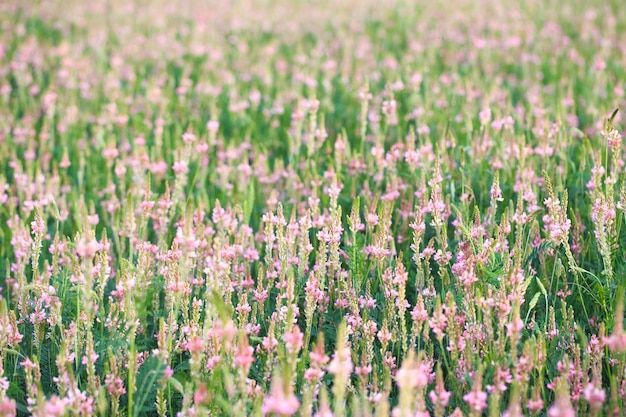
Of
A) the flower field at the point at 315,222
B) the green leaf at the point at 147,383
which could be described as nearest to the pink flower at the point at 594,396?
the flower field at the point at 315,222

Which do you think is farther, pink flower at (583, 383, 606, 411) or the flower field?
the flower field

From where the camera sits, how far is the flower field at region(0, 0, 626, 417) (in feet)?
8.43

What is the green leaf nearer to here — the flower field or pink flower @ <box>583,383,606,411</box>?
the flower field

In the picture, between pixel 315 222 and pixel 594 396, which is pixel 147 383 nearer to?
pixel 315 222

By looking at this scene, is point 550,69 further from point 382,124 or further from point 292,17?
point 292,17

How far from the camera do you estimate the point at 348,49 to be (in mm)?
8062

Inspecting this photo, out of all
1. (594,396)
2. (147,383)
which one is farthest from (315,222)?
(594,396)

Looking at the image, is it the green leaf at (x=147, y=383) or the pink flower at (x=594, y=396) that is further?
the green leaf at (x=147, y=383)

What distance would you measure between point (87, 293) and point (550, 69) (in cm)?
600

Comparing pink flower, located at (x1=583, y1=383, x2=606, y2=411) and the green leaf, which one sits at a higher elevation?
pink flower, located at (x1=583, y1=383, x2=606, y2=411)

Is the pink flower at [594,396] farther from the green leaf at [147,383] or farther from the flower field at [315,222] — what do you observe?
the green leaf at [147,383]

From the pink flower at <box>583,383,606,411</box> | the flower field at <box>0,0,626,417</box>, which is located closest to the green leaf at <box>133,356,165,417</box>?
the flower field at <box>0,0,626,417</box>

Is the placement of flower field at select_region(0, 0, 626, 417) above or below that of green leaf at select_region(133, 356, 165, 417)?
above

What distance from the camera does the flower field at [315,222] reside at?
2.57 meters
